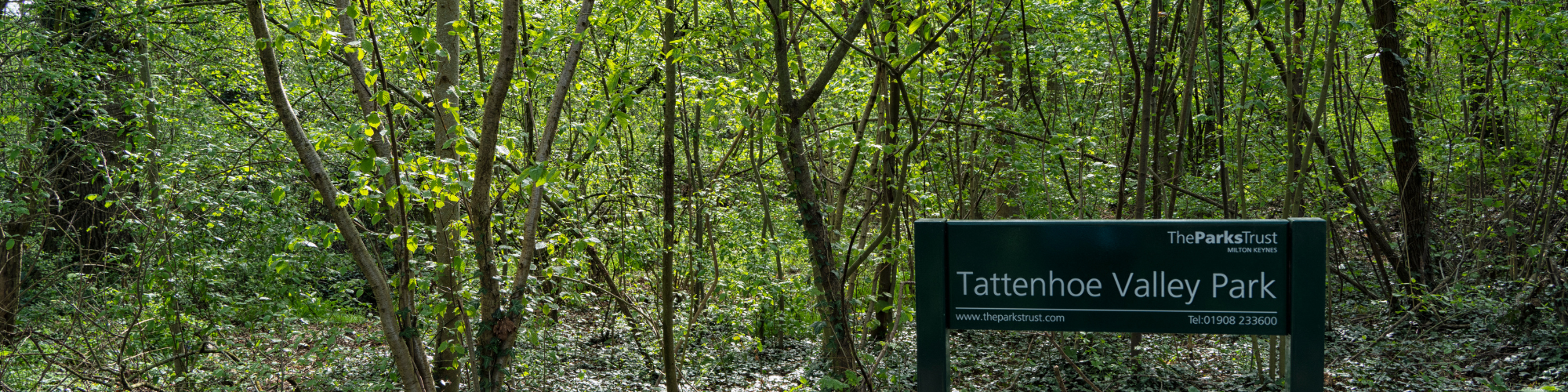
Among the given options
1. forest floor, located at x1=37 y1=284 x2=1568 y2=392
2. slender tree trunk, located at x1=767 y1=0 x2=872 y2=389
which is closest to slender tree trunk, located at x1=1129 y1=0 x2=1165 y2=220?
forest floor, located at x1=37 y1=284 x2=1568 y2=392

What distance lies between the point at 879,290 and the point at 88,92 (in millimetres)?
5730

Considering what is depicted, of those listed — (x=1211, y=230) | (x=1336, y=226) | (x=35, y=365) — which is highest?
(x=1336, y=226)

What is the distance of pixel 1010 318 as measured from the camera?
88.0 inches

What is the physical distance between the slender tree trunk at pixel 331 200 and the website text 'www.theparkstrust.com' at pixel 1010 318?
7.94ft

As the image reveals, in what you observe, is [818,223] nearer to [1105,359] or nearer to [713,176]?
[713,176]

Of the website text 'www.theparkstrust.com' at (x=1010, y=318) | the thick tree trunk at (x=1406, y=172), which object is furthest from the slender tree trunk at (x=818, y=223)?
the thick tree trunk at (x=1406, y=172)

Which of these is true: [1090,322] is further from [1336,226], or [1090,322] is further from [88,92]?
[1336,226]

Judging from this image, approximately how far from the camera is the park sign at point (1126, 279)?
6.88ft

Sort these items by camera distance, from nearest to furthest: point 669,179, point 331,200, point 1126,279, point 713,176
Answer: point 1126,279
point 331,200
point 669,179
point 713,176

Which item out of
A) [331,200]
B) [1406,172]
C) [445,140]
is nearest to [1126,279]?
[331,200]

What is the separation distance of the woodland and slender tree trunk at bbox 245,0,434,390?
2cm

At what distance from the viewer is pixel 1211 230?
6.98 feet

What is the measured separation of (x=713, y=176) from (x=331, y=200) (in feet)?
8.61

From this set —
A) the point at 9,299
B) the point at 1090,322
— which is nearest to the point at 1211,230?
the point at 1090,322
